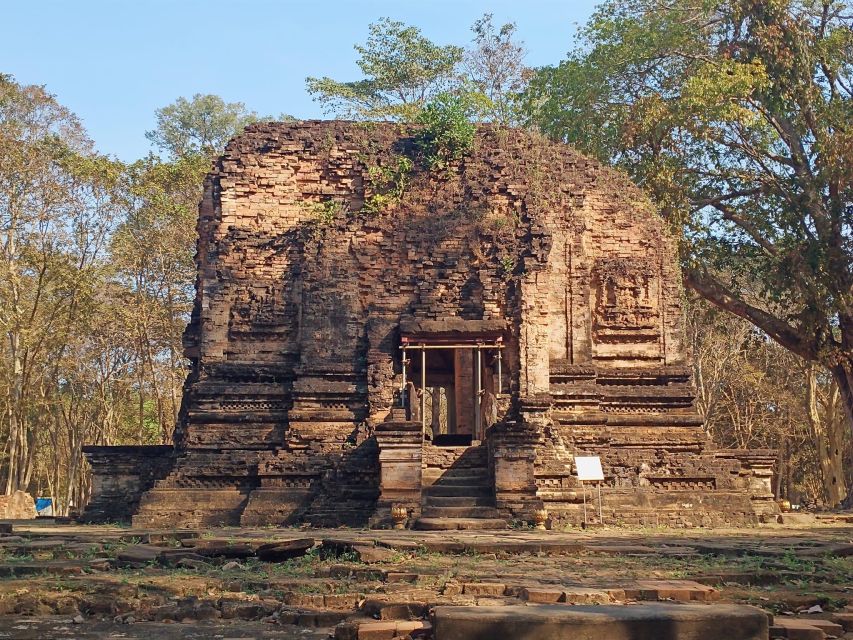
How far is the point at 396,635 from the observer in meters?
5.68

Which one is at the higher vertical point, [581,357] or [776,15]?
[776,15]

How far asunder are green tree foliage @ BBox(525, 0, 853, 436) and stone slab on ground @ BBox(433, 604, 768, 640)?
19346mm

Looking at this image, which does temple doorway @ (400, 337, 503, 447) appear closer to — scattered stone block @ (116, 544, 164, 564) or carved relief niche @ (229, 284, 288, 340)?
carved relief niche @ (229, 284, 288, 340)

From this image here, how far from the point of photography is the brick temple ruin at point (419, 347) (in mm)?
17250

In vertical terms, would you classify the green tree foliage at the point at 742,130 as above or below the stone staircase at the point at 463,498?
above

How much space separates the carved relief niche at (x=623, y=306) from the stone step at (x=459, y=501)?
18.0 feet

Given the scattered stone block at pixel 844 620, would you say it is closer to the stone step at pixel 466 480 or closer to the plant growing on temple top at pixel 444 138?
the stone step at pixel 466 480

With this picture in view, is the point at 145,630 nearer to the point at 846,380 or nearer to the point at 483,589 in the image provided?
the point at 483,589

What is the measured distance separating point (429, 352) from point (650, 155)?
7855 millimetres

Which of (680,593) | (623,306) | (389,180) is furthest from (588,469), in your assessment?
(680,593)

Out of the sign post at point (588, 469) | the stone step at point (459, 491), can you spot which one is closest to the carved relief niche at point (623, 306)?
the sign post at point (588, 469)

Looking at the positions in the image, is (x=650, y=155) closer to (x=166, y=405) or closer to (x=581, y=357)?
(x=581, y=357)

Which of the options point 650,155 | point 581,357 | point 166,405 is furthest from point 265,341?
point 166,405

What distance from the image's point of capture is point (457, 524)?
14.9 meters
